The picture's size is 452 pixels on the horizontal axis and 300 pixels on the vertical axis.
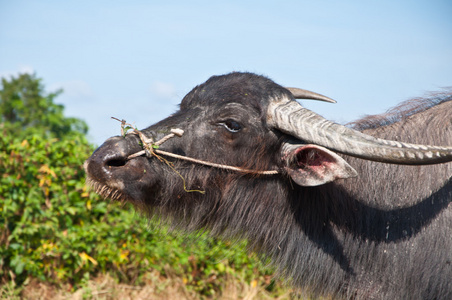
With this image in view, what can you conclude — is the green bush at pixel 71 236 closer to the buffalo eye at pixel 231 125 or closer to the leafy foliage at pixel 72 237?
the leafy foliage at pixel 72 237

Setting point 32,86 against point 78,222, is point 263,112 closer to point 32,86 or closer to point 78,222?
point 78,222

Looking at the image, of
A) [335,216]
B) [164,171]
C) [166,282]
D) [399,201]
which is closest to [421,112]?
[399,201]

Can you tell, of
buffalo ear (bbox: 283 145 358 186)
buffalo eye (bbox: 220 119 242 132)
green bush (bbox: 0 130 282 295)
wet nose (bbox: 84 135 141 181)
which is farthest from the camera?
green bush (bbox: 0 130 282 295)

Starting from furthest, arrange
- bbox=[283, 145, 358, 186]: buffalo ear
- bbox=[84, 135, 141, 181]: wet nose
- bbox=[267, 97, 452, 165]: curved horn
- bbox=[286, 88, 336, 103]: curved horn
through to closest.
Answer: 1. bbox=[286, 88, 336, 103]: curved horn
2. bbox=[84, 135, 141, 181]: wet nose
3. bbox=[283, 145, 358, 186]: buffalo ear
4. bbox=[267, 97, 452, 165]: curved horn

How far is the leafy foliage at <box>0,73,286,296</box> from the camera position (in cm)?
506

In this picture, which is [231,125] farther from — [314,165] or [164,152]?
[314,165]

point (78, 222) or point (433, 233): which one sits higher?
point (433, 233)

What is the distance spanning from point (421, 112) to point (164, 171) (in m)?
2.00

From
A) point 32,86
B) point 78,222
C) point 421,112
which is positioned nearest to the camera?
point 421,112

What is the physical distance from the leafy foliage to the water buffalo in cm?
177

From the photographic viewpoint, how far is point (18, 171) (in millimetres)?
5215

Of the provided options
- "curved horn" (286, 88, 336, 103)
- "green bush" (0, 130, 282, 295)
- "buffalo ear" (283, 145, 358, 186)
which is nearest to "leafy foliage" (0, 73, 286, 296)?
"green bush" (0, 130, 282, 295)

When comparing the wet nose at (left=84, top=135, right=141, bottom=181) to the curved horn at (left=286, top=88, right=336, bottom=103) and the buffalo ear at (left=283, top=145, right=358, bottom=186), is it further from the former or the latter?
the curved horn at (left=286, top=88, right=336, bottom=103)

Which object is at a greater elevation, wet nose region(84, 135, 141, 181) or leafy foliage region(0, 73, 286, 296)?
wet nose region(84, 135, 141, 181)
